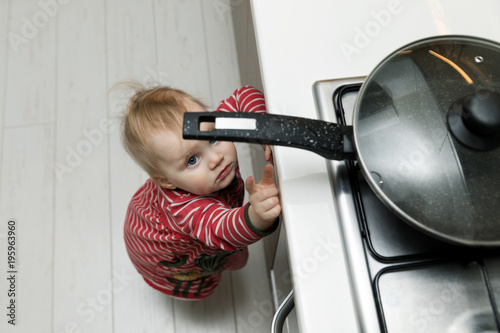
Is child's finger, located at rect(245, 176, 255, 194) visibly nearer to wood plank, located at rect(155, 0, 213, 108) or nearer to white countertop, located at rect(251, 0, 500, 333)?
white countertop, located at rect(251, 0, 500, 333)

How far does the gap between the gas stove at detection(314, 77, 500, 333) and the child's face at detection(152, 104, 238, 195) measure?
0.75 ft

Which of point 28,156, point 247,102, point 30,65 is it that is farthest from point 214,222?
point 30,65

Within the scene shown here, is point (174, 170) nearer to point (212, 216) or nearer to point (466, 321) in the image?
point (212, 216)

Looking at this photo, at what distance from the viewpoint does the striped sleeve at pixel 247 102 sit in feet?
2.54

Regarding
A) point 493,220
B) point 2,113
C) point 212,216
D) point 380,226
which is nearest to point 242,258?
point 212,216

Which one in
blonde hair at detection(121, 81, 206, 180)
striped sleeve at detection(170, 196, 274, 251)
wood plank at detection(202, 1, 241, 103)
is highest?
wood plank at detection(202, 1, 241, 103)

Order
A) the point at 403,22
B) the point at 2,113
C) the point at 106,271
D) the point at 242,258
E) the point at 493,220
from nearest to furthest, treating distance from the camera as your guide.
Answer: the point at 493,220, the point at 403,22, the point at 242,258, the point at 106,271, the point at 2,113

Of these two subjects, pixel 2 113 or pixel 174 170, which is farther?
pixel 2 113

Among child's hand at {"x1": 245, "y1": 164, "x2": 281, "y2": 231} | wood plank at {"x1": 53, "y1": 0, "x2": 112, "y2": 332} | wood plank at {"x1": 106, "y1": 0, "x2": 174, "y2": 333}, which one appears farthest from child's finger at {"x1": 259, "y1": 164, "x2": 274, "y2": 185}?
wood plank at {"x1": 53, "y1": 0, "x2": 112, "y2": 332}

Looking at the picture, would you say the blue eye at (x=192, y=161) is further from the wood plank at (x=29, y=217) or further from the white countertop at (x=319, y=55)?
the wood plank at (x=29, y=217)

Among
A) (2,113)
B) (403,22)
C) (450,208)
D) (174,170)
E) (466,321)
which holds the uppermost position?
(2,113)

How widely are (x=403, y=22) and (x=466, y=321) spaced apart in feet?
1.36

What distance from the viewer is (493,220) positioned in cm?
48

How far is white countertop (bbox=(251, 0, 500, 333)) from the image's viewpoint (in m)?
0.55
